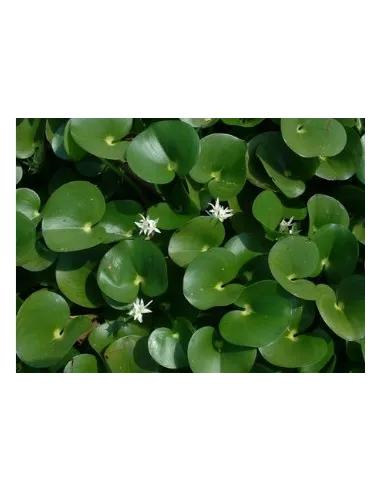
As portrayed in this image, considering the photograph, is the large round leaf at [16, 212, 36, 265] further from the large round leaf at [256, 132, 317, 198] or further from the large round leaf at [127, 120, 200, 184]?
the large round leaf at [256, 132, 317, 198]

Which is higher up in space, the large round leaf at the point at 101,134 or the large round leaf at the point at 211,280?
the large round leaf at the point at 101,134

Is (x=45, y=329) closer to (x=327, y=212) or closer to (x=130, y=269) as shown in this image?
(x=130, y=269)

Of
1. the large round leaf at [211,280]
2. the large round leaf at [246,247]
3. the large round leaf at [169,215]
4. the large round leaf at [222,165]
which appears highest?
the large round leaf at [222,165]

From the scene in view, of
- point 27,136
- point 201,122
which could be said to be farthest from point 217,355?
point 27,136

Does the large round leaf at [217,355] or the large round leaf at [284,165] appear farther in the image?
the large round leaf at [284,165]

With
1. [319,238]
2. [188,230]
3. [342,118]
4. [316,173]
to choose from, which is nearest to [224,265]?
[188,230]

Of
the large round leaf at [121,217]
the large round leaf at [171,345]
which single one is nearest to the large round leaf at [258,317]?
the large round leaf at [171,345]

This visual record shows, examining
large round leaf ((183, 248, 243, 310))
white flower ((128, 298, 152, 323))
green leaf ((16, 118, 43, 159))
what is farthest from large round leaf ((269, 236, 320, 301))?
green leaf ((16, 118, 43, 159))

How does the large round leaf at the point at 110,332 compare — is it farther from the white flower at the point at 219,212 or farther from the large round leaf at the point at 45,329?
the white flower at the point at 219,212
